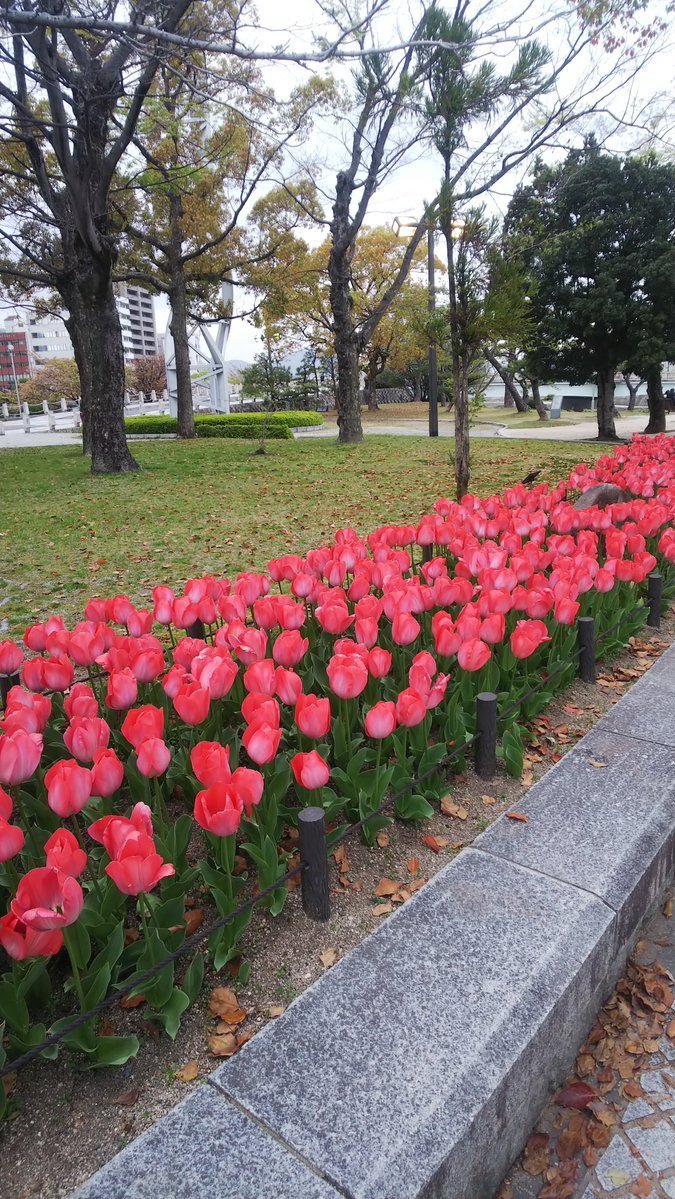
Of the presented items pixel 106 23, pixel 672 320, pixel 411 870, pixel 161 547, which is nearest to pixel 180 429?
pixel 672 320

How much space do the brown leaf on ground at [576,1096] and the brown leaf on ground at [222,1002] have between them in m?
0.86

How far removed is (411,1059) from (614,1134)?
602mm

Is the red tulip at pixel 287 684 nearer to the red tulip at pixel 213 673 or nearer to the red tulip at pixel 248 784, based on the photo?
the red tulip at pixel 213 673

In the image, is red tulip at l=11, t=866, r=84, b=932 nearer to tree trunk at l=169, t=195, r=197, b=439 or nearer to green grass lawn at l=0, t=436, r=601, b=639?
green grass lawn at l=0, t=436, r=601, b=639

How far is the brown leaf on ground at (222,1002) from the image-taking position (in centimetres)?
182

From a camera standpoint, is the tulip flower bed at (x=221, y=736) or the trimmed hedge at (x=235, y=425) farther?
the trimmed hedge at (x=235, y=425)

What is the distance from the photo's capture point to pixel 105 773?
191 cm

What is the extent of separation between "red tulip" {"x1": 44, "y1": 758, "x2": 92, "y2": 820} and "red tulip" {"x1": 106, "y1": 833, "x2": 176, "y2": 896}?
0.29m

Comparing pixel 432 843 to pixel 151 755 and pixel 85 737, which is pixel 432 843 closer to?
pixel 151 755

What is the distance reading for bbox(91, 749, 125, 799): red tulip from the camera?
6.26 feet

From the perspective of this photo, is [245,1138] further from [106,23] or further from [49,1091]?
[106,23]

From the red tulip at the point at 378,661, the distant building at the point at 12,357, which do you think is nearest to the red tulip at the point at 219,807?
the red tulip at the point at 378,661

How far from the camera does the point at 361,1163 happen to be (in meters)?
1.37

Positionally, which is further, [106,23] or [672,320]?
[672,320]
